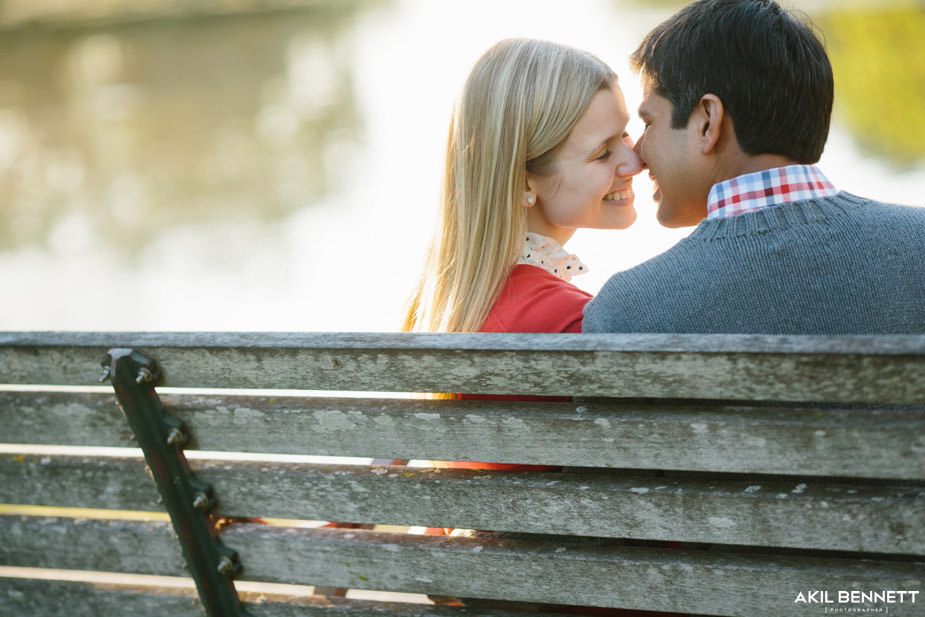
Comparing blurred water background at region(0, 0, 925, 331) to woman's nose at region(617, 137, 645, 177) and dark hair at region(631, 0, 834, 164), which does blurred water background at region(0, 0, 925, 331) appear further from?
dark hair at region(631, 0, 834, 164)

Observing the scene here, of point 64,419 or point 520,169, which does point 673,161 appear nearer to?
point 520,169

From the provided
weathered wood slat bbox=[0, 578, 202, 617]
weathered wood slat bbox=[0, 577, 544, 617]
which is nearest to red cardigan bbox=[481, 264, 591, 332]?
weathered wood slat bbox=[0, 577, 544, 617]

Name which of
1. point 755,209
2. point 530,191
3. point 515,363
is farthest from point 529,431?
point 530,191

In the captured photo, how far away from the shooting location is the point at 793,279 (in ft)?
5.41

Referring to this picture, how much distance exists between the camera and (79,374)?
1751 millimetres

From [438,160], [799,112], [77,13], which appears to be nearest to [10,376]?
[438,160]

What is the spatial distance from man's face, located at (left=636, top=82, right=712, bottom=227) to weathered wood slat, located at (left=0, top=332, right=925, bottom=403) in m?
0.80

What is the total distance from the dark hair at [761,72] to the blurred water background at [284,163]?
0.58 metres

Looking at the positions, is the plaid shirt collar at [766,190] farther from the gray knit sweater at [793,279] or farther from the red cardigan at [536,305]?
the red cardigan at [536,305]

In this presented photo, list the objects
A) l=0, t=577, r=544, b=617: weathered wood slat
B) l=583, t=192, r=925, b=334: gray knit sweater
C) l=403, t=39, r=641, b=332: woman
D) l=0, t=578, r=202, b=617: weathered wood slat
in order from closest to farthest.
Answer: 1. l=583, t=192, r=925, b=334: gray knit sweater
2. l=0, t=577, r=544, b=617: weathered wood slat
3. l=0, t=578, r=202, b=617: weathered wood slat
4. l=403, t=39, r=641, b=332: woman

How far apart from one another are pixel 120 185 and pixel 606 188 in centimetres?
879

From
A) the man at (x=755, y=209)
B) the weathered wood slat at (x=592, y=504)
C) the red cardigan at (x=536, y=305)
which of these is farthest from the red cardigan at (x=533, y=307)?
Result: the weathered wood slat at (x=592, y=504)

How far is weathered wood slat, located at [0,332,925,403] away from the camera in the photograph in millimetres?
1295

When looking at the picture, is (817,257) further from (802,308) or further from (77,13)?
(77,13)
